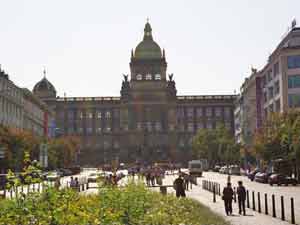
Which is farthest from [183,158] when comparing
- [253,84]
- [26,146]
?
[26,146]

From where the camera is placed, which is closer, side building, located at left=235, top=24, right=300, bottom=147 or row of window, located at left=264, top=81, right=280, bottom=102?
side building, located at left=235, top=24, right=300, bottom=147

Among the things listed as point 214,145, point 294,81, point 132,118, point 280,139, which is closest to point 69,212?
point 280,139

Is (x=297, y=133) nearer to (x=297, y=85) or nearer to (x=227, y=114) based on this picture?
(x=297, y=85)

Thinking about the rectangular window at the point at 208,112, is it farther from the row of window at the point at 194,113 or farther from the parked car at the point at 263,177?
the parked car at the point at 263,177

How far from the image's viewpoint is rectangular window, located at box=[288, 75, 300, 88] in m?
96.9

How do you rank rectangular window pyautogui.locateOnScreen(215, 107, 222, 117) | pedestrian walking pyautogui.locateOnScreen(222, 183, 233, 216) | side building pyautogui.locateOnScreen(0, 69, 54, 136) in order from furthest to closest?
rectangular window pyautogui.locateOnScreen(215, 107, 222, 117), side building pyautogui.locateOnScreen(0, 69, 54, 136), pedestrian walking pyautogui.locateOnScreen(222, 183, 233, 216)

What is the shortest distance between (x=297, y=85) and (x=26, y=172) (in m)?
85.1

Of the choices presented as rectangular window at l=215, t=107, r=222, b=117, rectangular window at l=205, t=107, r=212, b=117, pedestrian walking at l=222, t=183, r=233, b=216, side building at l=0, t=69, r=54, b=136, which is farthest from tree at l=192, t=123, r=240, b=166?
pedestrian walking at l=222, t=183, r=233, b=216

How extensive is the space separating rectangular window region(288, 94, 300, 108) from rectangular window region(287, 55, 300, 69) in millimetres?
4234

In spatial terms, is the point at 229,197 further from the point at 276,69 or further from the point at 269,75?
the point at 269,75

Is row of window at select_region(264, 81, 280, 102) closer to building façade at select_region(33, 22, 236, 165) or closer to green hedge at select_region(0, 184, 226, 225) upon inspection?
building façade at select_region(33, 22, 236, 165)

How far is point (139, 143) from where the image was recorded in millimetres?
192875

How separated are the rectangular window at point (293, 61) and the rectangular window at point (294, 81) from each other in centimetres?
146

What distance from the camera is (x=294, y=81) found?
97.4m
